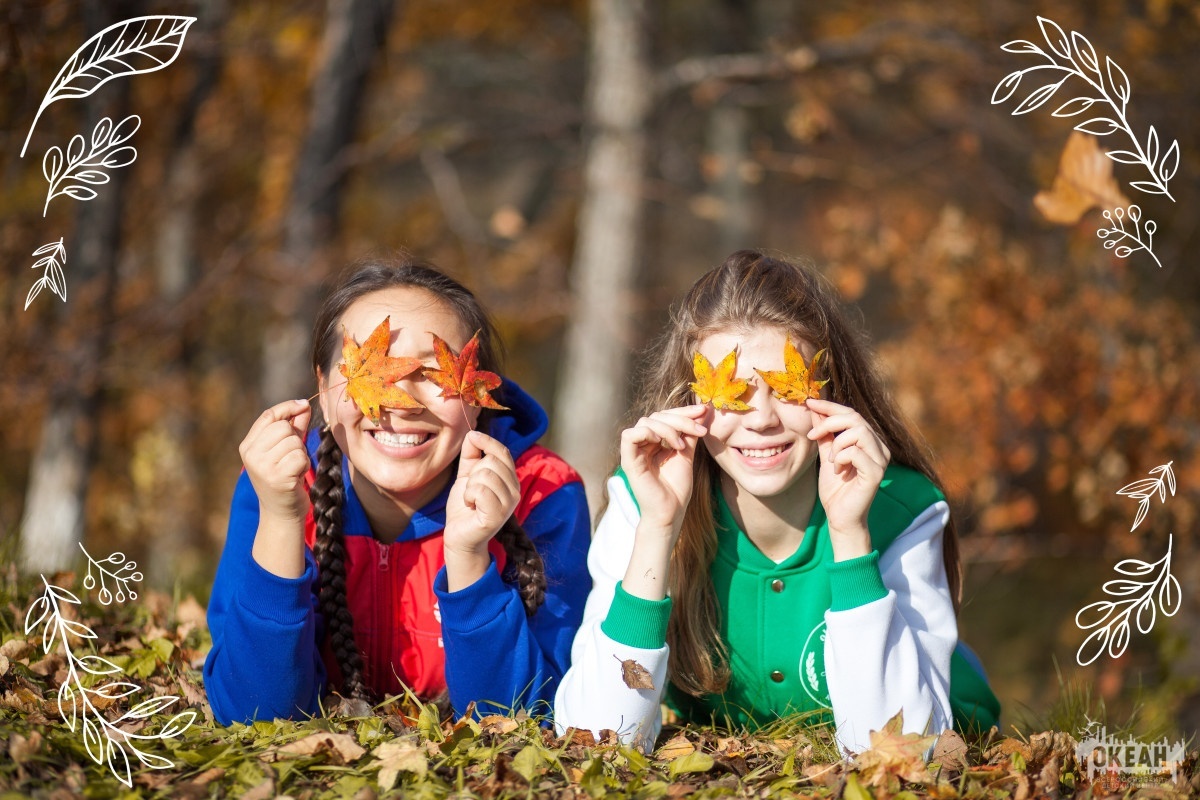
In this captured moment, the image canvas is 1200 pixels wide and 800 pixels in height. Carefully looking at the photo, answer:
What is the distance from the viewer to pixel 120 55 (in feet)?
11.3

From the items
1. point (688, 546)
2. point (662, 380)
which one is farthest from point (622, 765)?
point (662, 380)

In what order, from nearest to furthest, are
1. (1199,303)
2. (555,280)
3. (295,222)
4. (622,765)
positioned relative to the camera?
1. (622,765)
2. (1199,303)
3. (295,222)
4. (555,280)

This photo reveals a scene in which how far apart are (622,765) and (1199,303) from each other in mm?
6824

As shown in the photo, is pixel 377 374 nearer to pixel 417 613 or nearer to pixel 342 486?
pixel 342 486

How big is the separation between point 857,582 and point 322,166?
673cm

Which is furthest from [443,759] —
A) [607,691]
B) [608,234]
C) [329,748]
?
[608,234]

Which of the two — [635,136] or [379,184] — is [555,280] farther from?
[379,184]

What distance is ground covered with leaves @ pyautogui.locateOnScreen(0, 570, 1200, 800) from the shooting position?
250 cm

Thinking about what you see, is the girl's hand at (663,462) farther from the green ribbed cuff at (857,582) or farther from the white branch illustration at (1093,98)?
the white branch illustration at (1093,98)

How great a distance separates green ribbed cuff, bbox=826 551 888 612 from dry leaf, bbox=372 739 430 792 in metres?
1.13

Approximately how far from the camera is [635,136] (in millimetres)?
8000

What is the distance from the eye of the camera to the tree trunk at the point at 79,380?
22.2ft

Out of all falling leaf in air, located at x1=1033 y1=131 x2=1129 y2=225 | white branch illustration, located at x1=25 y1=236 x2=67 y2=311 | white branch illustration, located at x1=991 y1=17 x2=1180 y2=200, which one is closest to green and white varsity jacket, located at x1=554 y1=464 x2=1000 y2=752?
falling leaf in air, located at x1=1033 y1=131 x2=1129 y2=225

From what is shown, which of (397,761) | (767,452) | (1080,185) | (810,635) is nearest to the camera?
(397,761)
